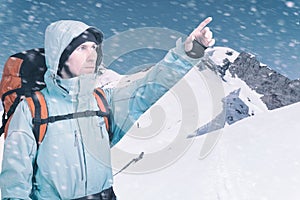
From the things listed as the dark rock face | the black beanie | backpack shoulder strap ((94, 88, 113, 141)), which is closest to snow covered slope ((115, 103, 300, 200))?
backpack shoulder strap ((94, 88, 113, 141))

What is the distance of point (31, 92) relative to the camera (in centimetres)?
241

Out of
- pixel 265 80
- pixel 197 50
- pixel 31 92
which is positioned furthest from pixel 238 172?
pixel 265 80

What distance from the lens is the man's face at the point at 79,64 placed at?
96.4 inches

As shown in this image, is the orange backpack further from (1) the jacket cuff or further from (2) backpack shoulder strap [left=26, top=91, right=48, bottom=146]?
(1) the jacket cuff

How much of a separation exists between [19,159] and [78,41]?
2.94 ft

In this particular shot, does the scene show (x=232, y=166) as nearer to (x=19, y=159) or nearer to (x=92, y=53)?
(x=92, y=53)

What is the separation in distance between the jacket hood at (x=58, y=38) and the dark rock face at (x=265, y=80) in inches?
5393

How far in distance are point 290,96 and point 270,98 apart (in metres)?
17.8

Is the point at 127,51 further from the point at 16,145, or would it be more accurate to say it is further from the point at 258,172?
the point at 258,172

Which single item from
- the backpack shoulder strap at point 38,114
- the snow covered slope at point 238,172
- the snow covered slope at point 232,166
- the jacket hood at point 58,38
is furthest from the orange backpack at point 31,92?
the snow covered slope at point 238,172

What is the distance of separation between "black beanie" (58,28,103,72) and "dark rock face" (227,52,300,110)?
136824 millimetres

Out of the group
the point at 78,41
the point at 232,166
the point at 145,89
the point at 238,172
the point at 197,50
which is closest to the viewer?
the point at 197,50

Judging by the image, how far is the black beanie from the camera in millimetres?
2443

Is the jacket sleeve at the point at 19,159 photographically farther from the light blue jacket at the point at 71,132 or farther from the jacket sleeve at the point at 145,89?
the jacket sleeve at the point at 145,89
